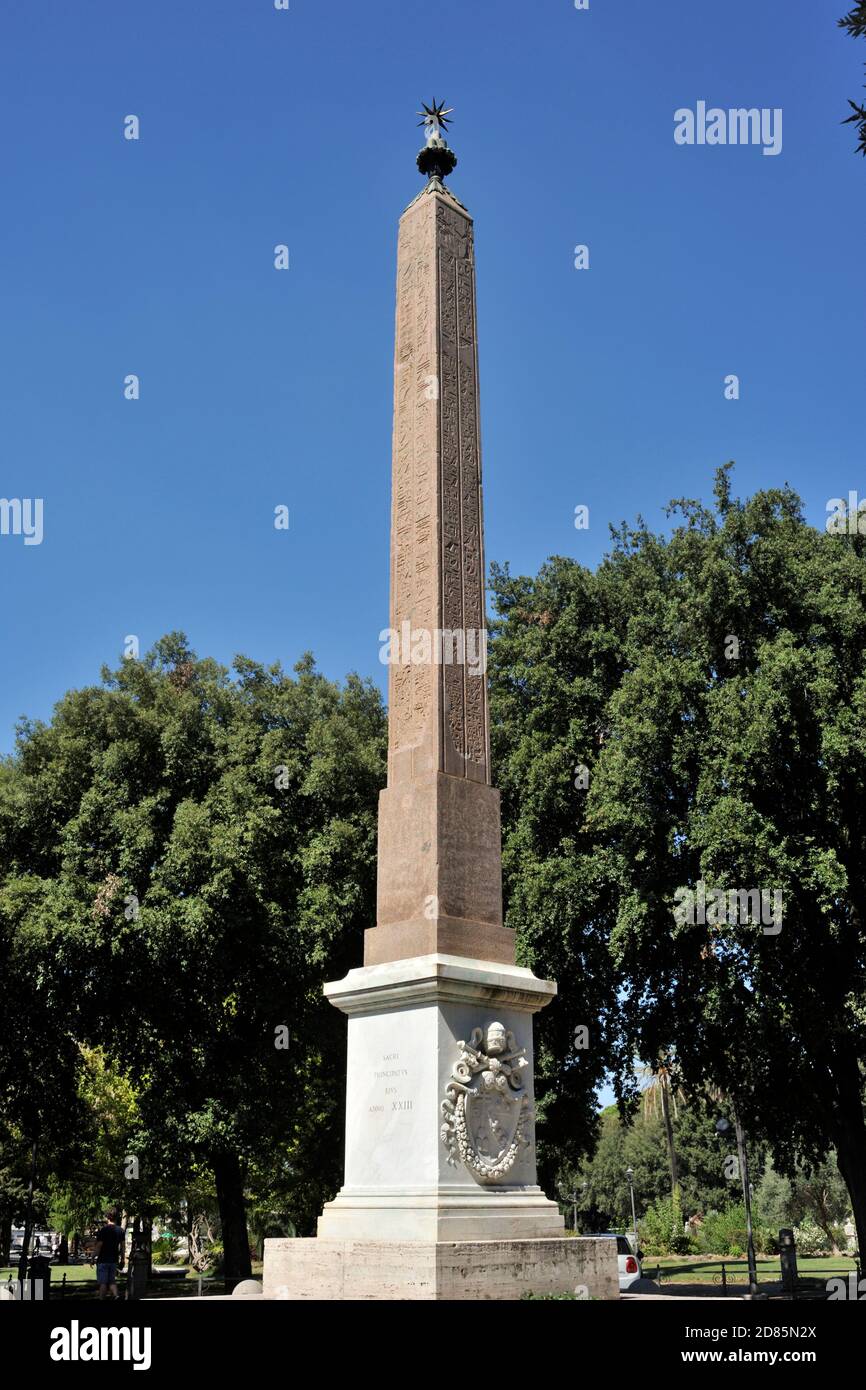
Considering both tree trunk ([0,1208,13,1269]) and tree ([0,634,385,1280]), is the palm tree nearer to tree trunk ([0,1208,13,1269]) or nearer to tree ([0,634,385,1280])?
tree ([0,634,385,1280])

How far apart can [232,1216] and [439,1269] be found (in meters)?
19.0

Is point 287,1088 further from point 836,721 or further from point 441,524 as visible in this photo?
point 441,524

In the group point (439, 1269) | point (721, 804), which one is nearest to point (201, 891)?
point (721, 804)

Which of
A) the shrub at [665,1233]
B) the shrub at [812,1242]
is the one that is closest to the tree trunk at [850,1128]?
the shrub at [665,1233]

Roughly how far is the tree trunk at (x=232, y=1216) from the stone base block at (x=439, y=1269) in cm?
1633

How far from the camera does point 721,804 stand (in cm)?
1958

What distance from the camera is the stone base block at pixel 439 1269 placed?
8883 mm

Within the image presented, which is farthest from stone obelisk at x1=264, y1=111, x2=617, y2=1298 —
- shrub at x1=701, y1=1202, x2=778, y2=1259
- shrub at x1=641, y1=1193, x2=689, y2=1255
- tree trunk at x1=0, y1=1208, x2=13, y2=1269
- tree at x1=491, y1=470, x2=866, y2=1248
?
shrub at x1=641, y1=1193, x2=689, y2=1255

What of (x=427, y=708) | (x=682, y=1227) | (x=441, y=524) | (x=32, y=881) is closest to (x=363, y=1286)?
(x=427, y=708)

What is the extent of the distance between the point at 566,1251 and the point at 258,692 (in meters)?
19.5

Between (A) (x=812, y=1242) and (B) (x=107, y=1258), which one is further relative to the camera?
(A) (x=812, y=1242)

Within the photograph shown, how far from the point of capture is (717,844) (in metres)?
19.4

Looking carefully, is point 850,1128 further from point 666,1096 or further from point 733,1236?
point 666,1096

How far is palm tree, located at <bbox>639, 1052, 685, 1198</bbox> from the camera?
24.9 meters
